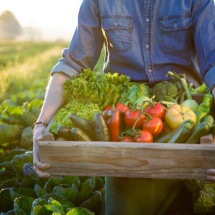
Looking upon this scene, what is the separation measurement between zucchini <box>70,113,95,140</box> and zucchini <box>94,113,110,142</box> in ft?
0.24

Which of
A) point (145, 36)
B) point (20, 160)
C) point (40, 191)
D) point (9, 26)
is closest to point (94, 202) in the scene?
point (40, 191)

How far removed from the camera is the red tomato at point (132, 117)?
10.4ft

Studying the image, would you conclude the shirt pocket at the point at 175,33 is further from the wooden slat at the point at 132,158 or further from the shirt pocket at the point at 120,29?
the wooden slat at the point at 132,158

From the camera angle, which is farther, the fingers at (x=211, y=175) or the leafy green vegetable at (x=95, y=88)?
the leafy green vegetable at (x=95, y=88)

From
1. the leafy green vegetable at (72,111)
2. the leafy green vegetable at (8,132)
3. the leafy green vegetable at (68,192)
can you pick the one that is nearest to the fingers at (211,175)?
the leafy green vegetable at (72,111)

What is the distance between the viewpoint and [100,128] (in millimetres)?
3020

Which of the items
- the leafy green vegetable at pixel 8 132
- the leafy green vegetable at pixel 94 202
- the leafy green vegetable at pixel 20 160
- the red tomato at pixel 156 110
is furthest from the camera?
the leafy green vegetable at pixel 8 132

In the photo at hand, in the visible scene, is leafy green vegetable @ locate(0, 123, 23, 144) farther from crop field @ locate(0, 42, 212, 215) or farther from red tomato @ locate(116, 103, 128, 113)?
red tomato @ locate(116, 103, 128, 113)

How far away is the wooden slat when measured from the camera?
2.87m

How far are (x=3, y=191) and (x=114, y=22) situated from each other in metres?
1.73

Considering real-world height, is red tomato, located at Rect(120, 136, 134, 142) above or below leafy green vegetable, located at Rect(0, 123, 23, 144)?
above

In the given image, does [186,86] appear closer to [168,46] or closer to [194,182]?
[168,46]

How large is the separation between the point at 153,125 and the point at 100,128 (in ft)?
1.09

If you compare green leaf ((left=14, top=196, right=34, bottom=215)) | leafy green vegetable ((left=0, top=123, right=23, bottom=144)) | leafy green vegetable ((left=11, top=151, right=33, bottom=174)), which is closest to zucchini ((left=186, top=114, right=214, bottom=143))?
green leaf ((left=14, top=196, right=34, bottom=215))
